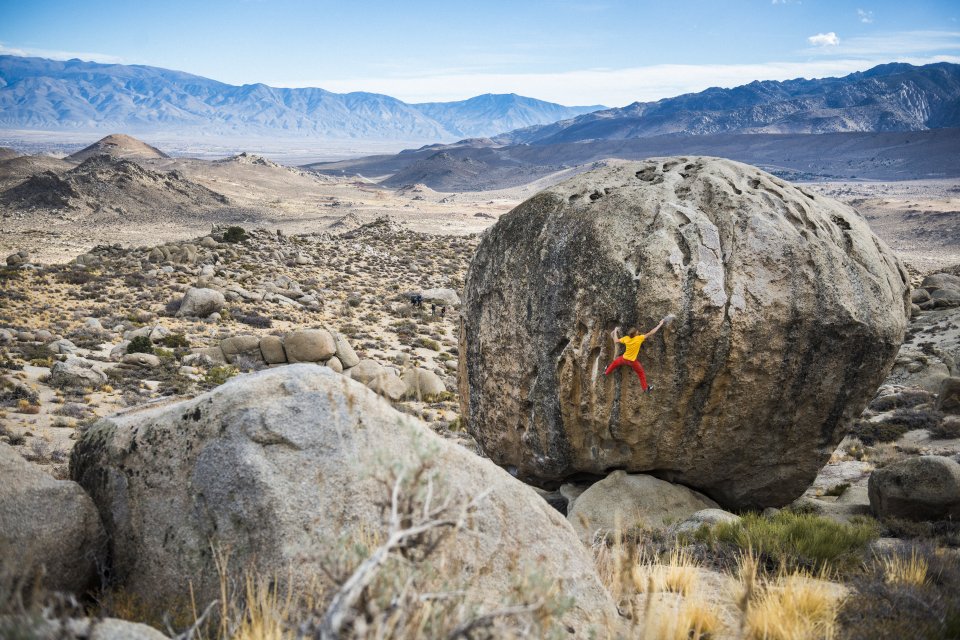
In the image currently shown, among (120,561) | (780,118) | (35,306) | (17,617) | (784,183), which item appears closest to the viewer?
(17,617)

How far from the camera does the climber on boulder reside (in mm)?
7457

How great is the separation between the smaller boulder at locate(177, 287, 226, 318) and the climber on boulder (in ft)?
54.8

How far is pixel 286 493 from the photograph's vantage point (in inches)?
167

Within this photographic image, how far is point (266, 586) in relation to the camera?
3834mm

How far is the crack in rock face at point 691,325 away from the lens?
757 cm

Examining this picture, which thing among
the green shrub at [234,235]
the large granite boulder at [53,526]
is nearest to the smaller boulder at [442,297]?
the green shrub at [234,235]

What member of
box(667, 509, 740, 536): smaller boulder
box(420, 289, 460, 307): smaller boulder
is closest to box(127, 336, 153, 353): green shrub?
box(420, 289, 460, 307): smaller boulder

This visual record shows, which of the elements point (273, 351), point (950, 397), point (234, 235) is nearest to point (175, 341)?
point (273, 351)

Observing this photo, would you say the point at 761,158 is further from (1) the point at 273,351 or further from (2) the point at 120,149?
(1) the point at 273,351

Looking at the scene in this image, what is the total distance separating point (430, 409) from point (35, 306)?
→ 44.2ft

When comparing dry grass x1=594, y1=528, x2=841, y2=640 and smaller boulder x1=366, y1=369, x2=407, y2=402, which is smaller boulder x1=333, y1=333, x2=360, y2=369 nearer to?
smaller boulder x1=366, y1=369, x2=407, y2=402

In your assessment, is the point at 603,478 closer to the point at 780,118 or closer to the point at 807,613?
the point at 807,613

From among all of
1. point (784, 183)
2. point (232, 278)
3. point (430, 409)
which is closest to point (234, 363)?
point (430, 409)

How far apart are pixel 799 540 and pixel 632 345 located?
262 cm
